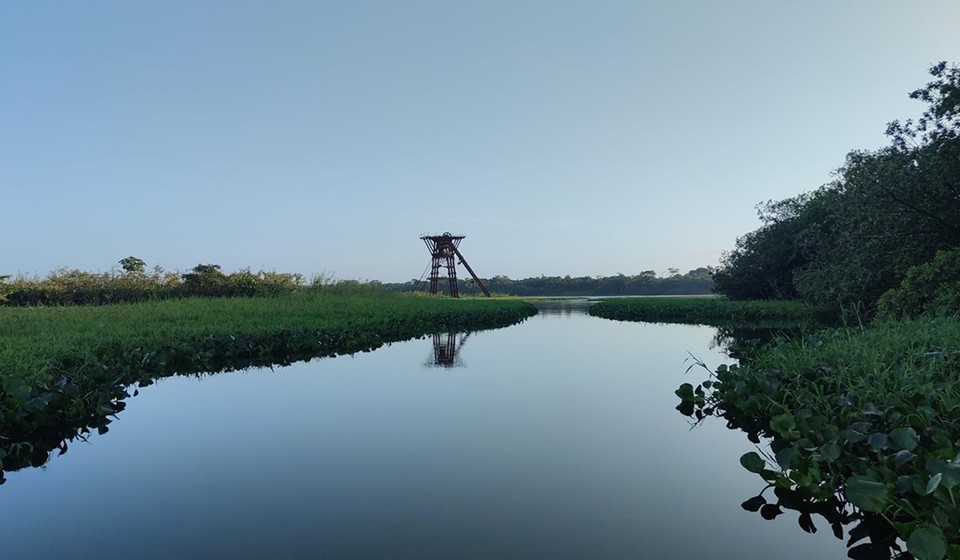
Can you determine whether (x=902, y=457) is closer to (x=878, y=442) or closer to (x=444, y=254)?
(x=878, y=442)

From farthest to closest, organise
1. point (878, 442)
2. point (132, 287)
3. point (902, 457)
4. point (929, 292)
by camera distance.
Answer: point (132, 287) < point (929, 292) < point (878, 442) < point (902, 457)

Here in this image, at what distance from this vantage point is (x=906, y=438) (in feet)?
11.7

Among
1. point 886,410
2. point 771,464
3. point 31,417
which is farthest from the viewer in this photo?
point 31,417

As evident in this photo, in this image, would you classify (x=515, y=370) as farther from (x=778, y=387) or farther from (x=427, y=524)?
(x=427, y=524)

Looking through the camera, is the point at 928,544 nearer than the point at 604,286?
Yes

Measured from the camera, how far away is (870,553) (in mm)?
3230

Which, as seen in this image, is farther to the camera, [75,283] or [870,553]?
[75,283]

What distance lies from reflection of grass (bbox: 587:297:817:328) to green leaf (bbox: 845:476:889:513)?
19527 mm

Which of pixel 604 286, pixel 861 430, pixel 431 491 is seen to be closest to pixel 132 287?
pixel 431 491

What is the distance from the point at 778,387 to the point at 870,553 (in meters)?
2.76

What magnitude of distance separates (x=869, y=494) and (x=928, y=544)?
504mm

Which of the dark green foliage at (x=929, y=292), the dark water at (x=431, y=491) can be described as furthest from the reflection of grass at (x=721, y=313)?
the dark water at (x=431, y=491)

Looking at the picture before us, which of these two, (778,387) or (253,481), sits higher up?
(778,387)

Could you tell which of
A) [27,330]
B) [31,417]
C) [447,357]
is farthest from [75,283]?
[31,417]
